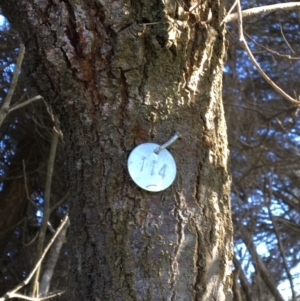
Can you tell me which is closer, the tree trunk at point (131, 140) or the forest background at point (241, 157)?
the tree trunk at point (131, 140)

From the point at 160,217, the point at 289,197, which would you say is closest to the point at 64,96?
the point at 160,217

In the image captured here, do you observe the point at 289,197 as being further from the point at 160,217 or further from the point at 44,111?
the point at 160,217

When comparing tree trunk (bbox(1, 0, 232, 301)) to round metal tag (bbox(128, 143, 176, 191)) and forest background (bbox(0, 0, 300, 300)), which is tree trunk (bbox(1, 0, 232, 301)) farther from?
forest background (bbox(0, 0, 300, 300))

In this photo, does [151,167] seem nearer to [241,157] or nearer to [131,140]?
[131,140]

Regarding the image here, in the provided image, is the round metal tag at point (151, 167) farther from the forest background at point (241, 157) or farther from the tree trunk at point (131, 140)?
the forest background at point (241, 157)

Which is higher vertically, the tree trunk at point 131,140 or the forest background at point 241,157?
the forest background at point 241,157

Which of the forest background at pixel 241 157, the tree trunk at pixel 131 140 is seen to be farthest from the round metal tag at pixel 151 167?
the forest background at pixel 241 157
